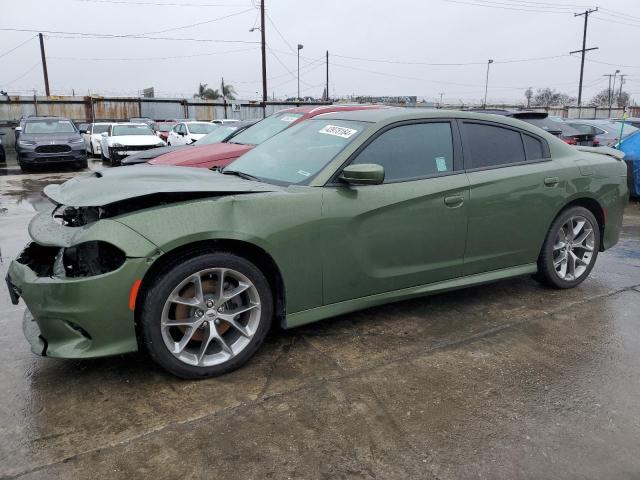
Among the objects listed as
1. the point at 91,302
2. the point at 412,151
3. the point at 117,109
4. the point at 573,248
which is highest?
the point at 117,109

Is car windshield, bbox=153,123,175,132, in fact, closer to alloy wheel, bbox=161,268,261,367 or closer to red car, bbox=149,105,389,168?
red car, bbox=149,105,389,168

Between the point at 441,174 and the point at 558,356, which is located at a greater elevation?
the point at 441,174

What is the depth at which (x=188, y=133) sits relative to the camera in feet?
56.2

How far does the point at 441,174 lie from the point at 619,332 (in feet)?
5.65

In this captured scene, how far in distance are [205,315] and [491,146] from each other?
2530 millimetres

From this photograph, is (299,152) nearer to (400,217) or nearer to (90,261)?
(400,217)

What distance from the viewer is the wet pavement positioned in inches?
92.4

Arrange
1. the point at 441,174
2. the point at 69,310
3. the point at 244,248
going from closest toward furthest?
the point at 69,310 → the point at 244,248 → the point at 441,174

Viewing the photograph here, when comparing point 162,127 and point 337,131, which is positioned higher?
point 337,131

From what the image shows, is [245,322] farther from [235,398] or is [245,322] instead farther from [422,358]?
[422,358]

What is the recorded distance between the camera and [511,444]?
8.18 feet

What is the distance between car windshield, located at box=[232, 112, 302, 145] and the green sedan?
3.73 meters

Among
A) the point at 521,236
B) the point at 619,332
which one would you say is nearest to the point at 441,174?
the point at 521,236

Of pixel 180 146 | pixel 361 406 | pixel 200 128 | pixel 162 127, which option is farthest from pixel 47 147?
pixel 361 406
